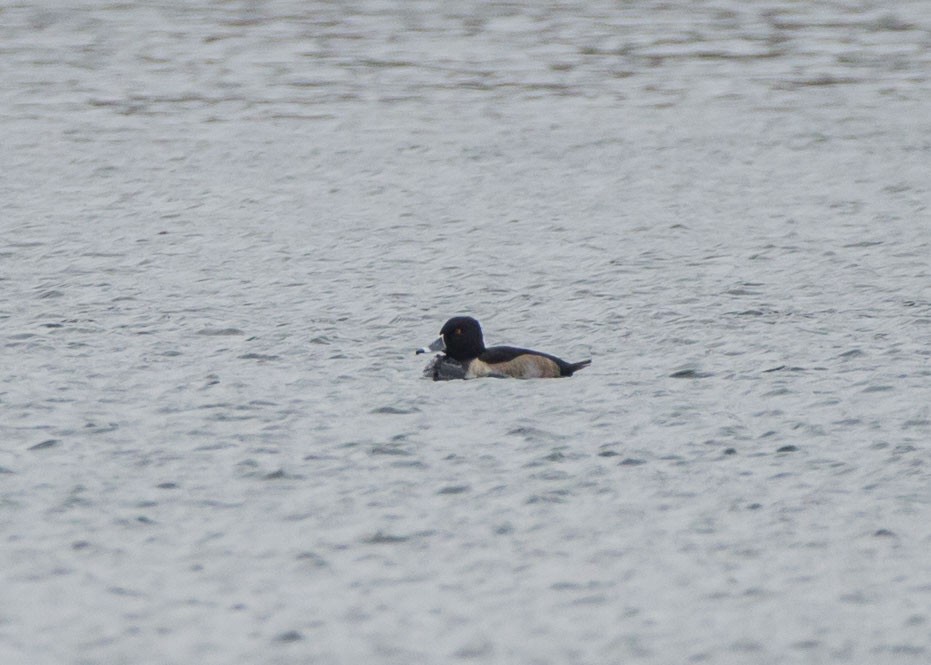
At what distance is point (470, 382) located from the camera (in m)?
14.1

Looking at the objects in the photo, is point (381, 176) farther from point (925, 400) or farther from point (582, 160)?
point (925, 400)

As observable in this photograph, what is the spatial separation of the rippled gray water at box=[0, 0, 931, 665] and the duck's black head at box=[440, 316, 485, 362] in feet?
1.48

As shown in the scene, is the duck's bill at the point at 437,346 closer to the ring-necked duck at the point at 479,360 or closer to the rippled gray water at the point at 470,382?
the ring-necked duck at the point at 479,360

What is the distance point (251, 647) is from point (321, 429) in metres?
3.80

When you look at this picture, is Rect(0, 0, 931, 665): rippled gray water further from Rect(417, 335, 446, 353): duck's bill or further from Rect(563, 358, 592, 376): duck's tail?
Rect(417, 335, 446, 353): duck's bill

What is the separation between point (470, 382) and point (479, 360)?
0.67 ft

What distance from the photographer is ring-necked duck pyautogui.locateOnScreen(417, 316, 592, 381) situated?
45.8 ft

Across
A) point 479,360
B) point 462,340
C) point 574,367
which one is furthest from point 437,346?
point 574,367

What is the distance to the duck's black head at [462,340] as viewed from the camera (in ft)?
46.4

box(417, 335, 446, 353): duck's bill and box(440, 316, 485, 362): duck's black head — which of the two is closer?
box(440, 316, 485, 362): duck's black head

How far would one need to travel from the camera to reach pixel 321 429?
1271 cm

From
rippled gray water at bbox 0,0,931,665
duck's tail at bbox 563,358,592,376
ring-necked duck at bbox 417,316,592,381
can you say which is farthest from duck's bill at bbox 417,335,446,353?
duck's tail at bbox 563,358,592,376

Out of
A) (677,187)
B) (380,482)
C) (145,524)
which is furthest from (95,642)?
(677,187)

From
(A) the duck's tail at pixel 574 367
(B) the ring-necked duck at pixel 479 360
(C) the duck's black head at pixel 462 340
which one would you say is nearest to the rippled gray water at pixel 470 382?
(A) the duck's tail at pixel 574 367
